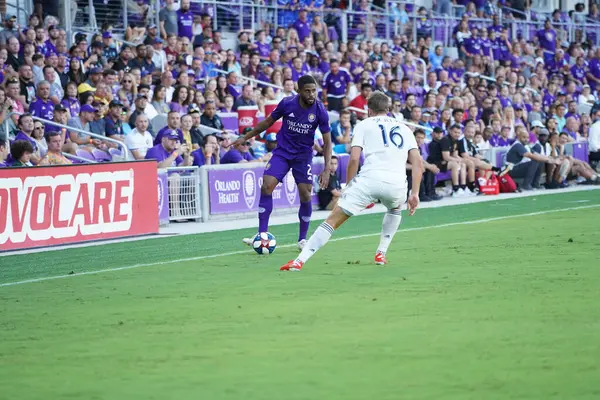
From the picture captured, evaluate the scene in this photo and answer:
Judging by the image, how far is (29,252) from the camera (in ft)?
51.4

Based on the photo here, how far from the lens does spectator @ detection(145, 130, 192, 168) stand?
64.4ft

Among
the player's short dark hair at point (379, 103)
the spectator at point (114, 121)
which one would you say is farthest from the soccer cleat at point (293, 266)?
the spectator at point (114, 121)

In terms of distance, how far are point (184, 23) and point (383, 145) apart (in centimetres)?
1565

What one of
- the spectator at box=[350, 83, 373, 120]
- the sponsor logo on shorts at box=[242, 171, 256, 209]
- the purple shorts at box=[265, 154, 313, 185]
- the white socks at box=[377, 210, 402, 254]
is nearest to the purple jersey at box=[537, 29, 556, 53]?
the spectator at box=[350, 83, 373, 120]

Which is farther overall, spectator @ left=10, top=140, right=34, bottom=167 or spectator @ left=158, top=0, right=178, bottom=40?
spectator @ left=158, top=0, right=178, bottom=40

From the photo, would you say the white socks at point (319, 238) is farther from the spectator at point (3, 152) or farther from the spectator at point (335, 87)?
the spectator at point (335, 87)

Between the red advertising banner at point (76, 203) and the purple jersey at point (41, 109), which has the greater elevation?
the purple jersey at point (41, 109)

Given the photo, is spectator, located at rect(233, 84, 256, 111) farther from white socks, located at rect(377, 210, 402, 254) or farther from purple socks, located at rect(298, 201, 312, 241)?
white socks, located at rect(377, 210, 402, 254)

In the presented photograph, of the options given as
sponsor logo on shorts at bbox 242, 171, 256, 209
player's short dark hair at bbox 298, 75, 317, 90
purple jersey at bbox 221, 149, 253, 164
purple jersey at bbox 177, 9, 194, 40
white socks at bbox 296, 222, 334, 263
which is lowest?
sponsor logo on shorts at bbox 242, 171, 256, 209

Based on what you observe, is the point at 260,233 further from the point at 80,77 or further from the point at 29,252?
the point at 80,77

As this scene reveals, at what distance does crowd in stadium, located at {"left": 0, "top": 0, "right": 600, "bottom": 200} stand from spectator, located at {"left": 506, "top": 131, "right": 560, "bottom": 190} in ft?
0.11

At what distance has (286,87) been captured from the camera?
25.8 meters

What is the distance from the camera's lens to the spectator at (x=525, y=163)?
87.6 feet

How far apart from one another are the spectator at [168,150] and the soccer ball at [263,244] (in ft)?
18.1
